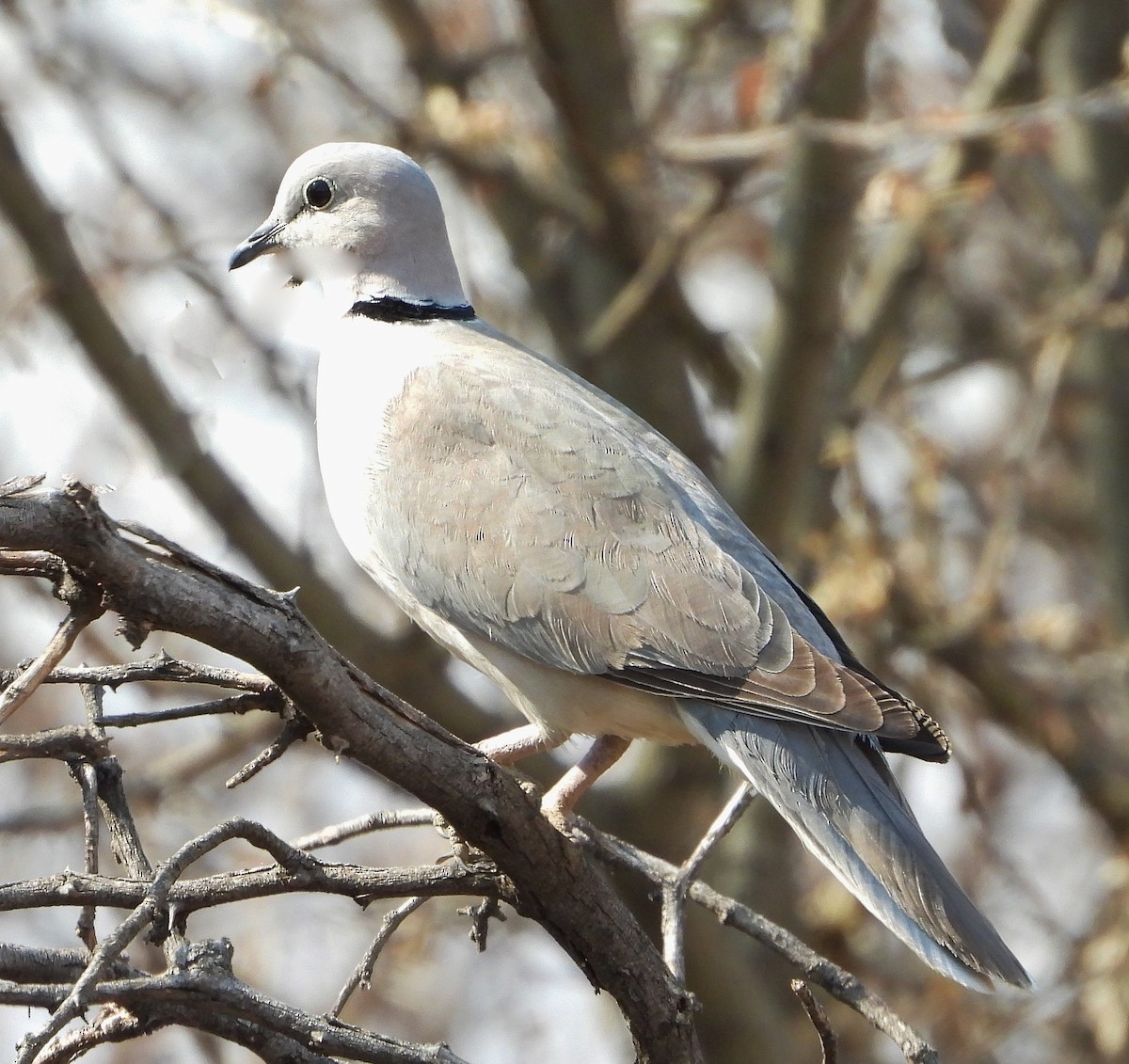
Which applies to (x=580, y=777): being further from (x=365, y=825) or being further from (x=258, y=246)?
(x=258, y=246)

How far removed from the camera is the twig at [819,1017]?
95.7 inches

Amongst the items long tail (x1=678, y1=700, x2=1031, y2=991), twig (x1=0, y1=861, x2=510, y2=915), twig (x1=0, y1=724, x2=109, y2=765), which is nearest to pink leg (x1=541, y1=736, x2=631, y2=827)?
long tail (x1=678, y1=700, x2=1031, y2=991)

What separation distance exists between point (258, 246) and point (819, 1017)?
2.75 m

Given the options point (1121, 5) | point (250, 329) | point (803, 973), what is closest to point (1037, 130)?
point (1121, 5)

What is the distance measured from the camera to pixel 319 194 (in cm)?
431

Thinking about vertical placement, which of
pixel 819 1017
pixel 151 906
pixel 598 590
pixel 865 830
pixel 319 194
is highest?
pixel 319 194

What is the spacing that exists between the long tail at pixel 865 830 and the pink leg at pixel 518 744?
38 centimetres

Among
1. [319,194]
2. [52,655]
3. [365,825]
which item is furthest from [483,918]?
[319,194]

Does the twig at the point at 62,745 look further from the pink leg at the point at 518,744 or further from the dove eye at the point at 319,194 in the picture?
the dove eye at the point at 319,194

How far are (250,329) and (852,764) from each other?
338 centimetres

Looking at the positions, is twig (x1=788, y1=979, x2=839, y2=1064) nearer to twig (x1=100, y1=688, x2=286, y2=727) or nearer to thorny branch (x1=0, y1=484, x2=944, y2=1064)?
thorny branch (x1=0, y1=484, x2=944, y2=1064)

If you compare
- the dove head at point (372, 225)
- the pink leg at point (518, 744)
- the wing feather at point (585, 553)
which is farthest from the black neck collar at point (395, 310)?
the pink leg at point (518, 744)

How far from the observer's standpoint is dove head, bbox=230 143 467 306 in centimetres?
425

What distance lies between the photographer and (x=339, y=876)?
251cm
